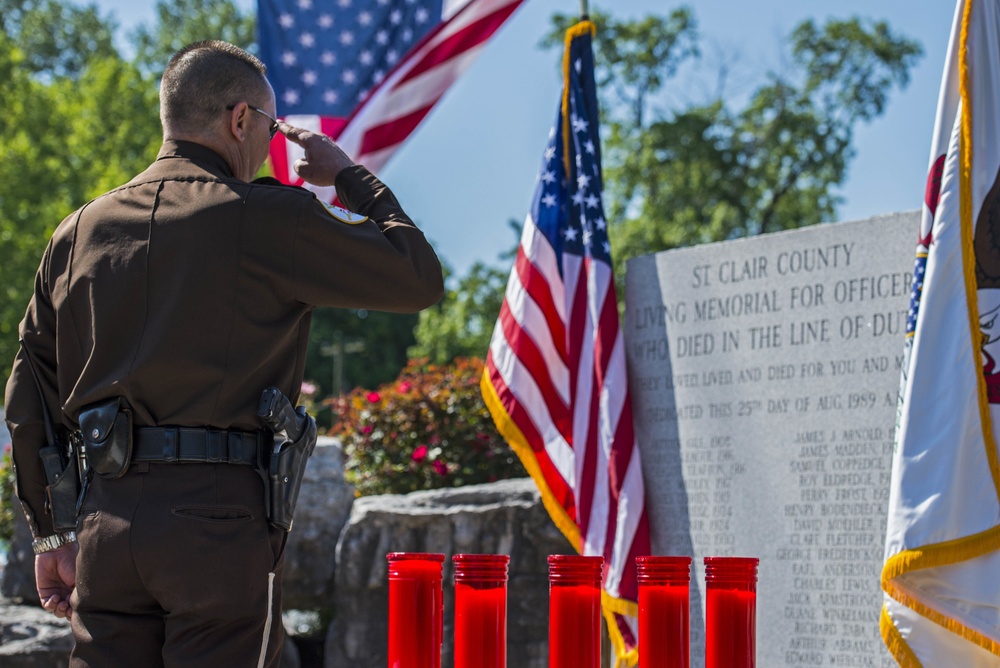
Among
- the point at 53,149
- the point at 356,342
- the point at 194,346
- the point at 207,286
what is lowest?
the point at 194,346

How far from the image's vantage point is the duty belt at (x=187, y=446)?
9.28 ft

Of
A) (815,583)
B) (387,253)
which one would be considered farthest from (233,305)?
(815,583)

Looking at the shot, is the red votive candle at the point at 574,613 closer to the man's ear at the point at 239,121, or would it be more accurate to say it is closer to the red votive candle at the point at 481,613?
the red votive candle at the point at 481,613

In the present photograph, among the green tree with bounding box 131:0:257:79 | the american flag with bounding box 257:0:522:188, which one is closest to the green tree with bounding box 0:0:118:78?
the green tree with bounding box 131:0:257:79

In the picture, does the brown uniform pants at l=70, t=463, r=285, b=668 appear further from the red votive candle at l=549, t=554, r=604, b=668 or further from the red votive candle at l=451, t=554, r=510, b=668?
the red votive candle at l=549, t=554, r=604, b=668

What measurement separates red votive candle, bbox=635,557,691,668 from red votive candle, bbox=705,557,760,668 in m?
0.07

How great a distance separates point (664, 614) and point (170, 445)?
3.96ft

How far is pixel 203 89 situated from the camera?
3168 millimetres

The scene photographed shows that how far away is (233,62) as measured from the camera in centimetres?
320

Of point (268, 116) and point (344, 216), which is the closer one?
point (344, 216)

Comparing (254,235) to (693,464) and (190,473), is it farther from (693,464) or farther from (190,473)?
(693,464)

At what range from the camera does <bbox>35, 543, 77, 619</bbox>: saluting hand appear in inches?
125

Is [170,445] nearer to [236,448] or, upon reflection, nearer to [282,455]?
[236,448]

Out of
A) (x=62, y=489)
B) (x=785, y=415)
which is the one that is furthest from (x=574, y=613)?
(x=785, y=415)
